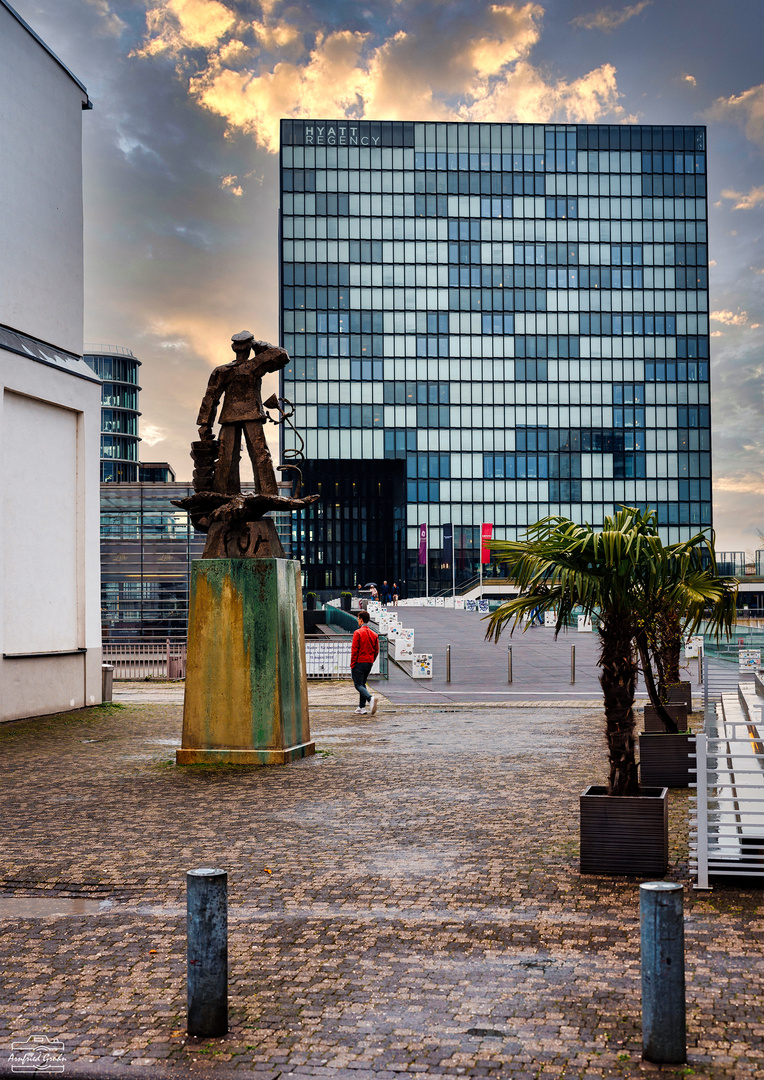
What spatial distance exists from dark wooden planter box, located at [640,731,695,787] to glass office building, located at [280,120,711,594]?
9307 centimetres

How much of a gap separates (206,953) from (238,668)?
25.7 ft

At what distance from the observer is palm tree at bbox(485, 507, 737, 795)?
6633 millimetres

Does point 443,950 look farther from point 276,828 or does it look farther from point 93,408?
point 93,408

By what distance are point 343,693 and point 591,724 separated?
24.3ft

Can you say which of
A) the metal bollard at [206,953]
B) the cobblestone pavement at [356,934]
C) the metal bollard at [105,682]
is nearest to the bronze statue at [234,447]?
the cobblestone pavement at [356,934]

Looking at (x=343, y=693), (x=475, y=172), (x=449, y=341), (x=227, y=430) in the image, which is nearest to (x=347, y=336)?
(x=449, y=341)

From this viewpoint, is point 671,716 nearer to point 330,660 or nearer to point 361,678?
point 361,678

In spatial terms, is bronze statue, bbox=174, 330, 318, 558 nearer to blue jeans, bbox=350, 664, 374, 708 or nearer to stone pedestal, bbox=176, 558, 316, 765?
stone pedestal, bbox=176, 558, 316, 765

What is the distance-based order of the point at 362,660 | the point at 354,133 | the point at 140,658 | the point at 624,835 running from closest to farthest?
the point at 624,835, the point at 362,660, the point at 140,658, the point at 354,133

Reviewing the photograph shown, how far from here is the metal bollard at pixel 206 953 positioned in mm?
4273

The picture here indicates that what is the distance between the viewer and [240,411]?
13094 mm

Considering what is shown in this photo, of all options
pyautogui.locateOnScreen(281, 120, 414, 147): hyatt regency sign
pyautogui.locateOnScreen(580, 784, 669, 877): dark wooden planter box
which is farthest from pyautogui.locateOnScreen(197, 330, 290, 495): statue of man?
pyautogui.locateOnScreen(281, 120, 414, 147): hyatt regency sign

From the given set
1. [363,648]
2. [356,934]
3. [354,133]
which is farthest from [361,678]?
[354,133]

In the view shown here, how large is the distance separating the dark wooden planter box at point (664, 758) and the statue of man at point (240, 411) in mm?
5643
